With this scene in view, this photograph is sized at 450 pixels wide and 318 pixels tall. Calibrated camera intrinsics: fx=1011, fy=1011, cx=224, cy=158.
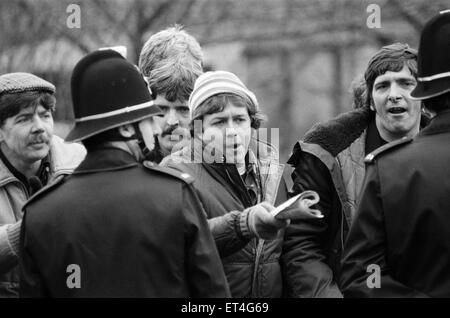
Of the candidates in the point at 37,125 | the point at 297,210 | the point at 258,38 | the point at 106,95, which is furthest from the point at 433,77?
the point at 258,38

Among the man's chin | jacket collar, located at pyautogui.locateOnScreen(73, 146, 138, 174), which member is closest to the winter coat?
the man's chin

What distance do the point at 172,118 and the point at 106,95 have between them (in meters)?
1.51

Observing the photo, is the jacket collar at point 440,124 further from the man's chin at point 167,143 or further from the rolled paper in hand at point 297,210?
the man's chin at point 167,143

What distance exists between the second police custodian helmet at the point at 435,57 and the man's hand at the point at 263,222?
85cm

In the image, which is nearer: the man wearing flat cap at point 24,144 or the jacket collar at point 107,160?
the jacket collar at point 107,160

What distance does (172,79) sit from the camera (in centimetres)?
600

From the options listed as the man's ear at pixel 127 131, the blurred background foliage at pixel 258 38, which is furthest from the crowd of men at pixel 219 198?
the blurred background foliage at pixel 258 38

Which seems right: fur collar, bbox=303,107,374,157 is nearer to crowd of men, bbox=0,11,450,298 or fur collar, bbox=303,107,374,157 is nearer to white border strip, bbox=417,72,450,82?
crowd of men, bbox=0,11,450,298

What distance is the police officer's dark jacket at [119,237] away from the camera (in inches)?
166

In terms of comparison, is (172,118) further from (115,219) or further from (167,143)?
(115,219)

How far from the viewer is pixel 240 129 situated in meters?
5.26

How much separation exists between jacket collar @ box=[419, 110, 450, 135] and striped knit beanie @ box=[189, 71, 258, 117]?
1.16 m
